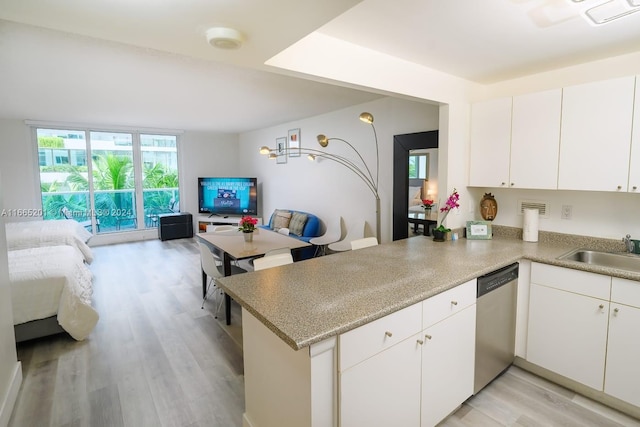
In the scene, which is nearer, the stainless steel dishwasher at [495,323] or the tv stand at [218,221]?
the stainless steel dishwasher at [495,323]

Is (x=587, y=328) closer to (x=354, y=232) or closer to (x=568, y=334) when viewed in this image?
(x=568, y=334)

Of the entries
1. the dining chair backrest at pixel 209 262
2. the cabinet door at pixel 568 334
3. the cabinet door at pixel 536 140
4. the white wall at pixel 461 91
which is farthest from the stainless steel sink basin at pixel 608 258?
the dining chair backrest at pixel 209 262

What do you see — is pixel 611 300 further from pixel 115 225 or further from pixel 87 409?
pixel 115 225

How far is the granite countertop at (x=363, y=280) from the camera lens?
4.61ft

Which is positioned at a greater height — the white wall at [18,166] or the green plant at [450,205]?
the white wall at [18,166]

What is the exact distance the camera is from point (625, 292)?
196 cm

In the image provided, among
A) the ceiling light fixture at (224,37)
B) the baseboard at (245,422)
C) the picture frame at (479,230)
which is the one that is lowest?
the baseboard at (245,422)

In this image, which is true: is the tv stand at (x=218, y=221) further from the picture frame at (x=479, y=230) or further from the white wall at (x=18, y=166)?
the picture frame at (x=479, y=230)

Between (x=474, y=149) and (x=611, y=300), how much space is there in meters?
1.49

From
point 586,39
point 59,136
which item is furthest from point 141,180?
point 586,39

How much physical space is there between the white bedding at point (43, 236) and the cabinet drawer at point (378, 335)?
182 inches

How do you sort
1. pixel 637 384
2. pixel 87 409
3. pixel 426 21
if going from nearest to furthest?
1. pixel 426 21
2. pixel 637 384
3. pixel 87 409

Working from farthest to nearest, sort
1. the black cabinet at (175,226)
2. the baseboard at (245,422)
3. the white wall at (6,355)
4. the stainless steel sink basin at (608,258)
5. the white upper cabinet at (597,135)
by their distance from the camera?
the black cabinet at (175,226) < the stainless steel sink basin at (608,258) < the white upper cabinet at (597,135) < the white wall at (6,355) < the baseboard at (245,422)

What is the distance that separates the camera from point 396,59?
2.43 metres
